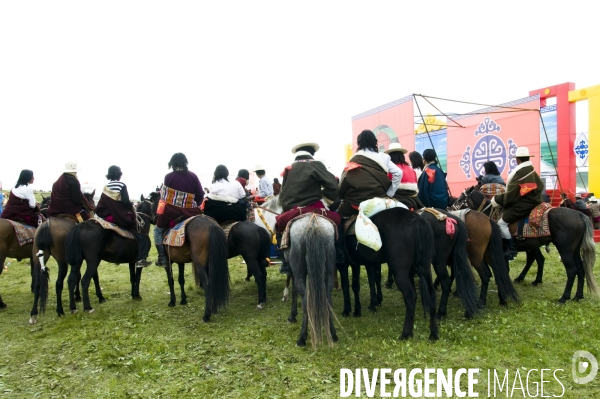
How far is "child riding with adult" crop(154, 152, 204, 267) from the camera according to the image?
6.36 metres

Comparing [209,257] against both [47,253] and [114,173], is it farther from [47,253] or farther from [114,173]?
[47,253]

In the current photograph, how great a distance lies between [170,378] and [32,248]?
459 centimetres

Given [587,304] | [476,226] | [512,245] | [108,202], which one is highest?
[108,202]

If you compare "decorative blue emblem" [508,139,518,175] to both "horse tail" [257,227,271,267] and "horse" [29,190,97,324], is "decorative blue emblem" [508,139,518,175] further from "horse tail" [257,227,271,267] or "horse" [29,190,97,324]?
"horse" [29,190,97,324]

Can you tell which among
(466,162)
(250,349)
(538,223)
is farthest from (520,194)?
(466,162)

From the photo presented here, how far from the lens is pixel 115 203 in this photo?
6605 mm

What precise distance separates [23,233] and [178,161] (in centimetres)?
302

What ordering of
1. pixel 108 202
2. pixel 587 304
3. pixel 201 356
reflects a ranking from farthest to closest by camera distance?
pixel 108 202 → pixel 587 304 → pixel 201 356

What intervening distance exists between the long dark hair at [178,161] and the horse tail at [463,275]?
4072 millimetres

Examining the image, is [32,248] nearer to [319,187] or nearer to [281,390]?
[319,187]

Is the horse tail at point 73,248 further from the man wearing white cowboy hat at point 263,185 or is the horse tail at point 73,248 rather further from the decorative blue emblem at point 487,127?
the decorative blue emblem at point 487,127

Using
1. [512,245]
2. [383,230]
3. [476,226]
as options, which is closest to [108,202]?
[383,230]

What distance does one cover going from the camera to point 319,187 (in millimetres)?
5352

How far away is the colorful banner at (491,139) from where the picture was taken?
1117cm
